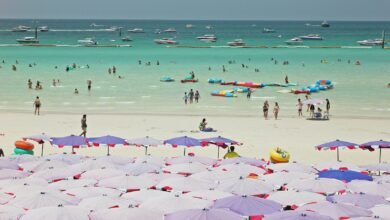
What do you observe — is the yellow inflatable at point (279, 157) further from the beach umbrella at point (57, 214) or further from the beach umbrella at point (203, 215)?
the beach umbrella at point (57, 214)

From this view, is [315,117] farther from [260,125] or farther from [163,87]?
[163,87]

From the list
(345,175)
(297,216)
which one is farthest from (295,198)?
(345,175)

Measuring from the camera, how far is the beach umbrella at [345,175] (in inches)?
657

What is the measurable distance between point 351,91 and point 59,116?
25.0 metres

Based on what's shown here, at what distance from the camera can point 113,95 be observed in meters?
46.9

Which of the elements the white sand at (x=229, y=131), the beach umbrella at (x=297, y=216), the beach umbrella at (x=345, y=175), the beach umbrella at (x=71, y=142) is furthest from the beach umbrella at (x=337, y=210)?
the white sand at (x=229, y=131)

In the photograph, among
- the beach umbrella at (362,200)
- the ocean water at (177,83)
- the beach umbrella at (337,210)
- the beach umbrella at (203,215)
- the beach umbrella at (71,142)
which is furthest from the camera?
the ocean water at (177,83)

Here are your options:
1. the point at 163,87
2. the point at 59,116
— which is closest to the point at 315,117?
the point at 59,116

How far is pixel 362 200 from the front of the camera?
45.6ft

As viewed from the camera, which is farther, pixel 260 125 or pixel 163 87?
pixel 163 87

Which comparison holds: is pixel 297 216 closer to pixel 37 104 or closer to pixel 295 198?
pixel 295 198

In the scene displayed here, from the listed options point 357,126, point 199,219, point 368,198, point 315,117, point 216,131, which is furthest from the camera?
point 315,117

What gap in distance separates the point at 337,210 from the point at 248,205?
1826 mm

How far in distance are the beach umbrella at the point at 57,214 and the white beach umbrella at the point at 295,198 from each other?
4.57 metres
